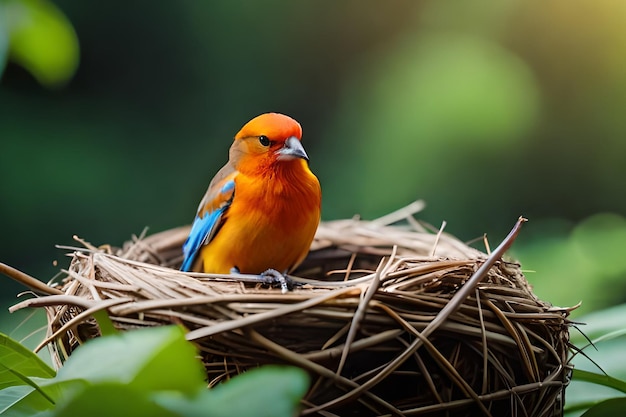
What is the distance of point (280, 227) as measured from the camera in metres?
1.44

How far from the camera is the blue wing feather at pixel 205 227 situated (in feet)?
4.99

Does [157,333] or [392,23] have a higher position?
[392,23]

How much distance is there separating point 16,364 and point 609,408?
982mm

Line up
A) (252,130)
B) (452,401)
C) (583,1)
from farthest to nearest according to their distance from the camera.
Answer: (583,1) → (252,130) → (452,401)

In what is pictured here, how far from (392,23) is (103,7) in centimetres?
116

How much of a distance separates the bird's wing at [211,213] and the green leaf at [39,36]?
1.51 ft

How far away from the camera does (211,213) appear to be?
155 centimetres

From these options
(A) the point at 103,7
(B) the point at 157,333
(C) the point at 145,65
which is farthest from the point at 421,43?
(B) the point at 157,333

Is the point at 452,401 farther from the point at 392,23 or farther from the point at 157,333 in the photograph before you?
the point at 392,23

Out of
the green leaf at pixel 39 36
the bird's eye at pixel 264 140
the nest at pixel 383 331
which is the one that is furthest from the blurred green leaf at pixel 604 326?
the green leaf at pixel 39 36

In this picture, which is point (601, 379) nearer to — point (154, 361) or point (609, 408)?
point (609, 408)

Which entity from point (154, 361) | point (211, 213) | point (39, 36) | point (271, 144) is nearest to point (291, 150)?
point (271, 144)

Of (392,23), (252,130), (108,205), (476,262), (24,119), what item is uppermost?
(392,23)

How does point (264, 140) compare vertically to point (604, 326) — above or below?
above
